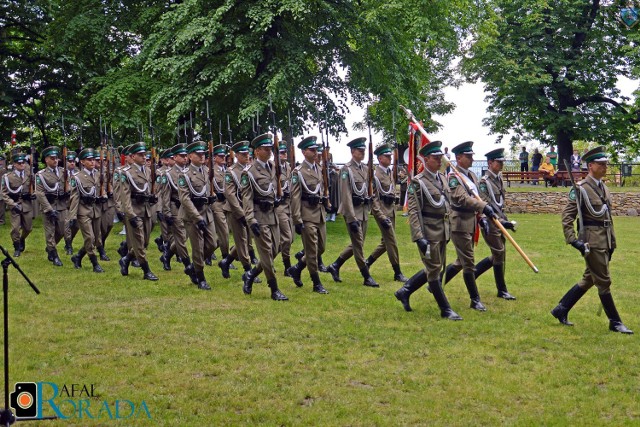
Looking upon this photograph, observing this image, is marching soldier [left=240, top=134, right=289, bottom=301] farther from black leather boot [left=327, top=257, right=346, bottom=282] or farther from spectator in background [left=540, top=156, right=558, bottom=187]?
spectator in background [left=540, top=156, right=558, bottom=187]

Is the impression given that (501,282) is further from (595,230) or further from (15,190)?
(15,190)

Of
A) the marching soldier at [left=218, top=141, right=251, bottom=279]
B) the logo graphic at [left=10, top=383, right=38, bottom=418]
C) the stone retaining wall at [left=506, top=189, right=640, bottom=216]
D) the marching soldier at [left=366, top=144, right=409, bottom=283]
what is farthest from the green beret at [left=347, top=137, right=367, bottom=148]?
the stone retaining wall at [left=506, top=189, right=640, bottom=216]

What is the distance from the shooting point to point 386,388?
7.04m

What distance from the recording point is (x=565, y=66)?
3647cm

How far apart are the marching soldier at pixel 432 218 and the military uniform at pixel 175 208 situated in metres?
4.39

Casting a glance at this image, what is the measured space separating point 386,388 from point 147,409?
2055 mm

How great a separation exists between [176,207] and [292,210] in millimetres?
2839

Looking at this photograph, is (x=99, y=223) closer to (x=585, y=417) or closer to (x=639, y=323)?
(x=639, y=323)

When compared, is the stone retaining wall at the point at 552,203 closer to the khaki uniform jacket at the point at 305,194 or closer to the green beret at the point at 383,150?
the green beret at the point at 383,150

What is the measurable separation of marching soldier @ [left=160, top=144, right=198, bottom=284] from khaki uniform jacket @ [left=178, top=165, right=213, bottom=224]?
146 mm

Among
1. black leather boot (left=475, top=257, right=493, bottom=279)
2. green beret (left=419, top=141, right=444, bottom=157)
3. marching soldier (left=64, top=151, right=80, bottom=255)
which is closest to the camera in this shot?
green beret (left=419, top=141, right=444, bottom=157)

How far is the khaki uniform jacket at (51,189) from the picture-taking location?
15938 mm

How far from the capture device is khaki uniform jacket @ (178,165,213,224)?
12.5 meters

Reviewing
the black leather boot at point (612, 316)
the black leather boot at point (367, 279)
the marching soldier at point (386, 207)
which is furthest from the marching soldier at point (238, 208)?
the black leather boot at point (612, 316)
